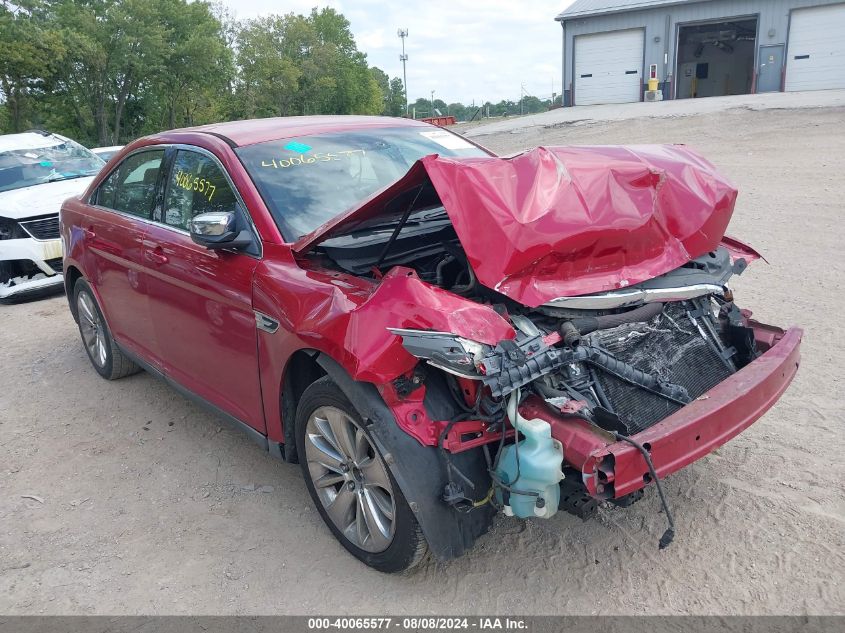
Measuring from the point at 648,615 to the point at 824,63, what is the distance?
33373 mm

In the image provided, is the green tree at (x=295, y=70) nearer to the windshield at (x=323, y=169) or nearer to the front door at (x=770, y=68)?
the front door at (x=770, y=68)

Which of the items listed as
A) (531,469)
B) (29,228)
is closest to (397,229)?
(531,469)

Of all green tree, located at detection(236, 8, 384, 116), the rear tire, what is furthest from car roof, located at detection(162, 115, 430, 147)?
green tree, located at detection(236, 8, 384, 116)

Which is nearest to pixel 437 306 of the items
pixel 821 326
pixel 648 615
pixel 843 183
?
pixel 648 615

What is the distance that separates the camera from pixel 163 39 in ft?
104

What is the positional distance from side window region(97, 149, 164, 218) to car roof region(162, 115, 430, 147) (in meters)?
0.21

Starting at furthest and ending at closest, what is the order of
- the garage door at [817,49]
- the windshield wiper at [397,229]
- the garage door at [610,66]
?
the garage door at [610,66]
the garage door at [817,49]
the windshield wiper at [397,229]

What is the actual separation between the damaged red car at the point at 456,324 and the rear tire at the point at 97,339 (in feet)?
4.49

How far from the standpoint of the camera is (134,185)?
4.48 meters

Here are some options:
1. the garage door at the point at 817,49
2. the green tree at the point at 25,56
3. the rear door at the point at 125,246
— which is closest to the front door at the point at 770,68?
the garage door at the point at 817,49

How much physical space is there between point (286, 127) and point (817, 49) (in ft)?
106

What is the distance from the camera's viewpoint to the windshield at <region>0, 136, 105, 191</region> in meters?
8.79

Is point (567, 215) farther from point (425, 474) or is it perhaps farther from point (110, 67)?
point (110, 67)

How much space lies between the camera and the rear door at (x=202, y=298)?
3.31 m
